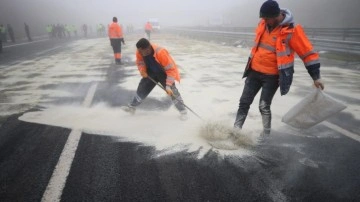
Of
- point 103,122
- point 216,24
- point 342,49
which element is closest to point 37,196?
point 103,122

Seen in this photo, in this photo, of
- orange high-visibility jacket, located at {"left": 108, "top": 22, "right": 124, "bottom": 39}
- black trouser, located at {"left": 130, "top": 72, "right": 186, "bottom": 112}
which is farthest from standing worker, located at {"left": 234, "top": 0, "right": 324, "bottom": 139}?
orange high-visibility jacket, located at {"left": 108, "top": 22, "right": 124, "bottom": 39}

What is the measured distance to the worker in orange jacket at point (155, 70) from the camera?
188 inches

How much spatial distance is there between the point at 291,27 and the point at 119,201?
272 cm

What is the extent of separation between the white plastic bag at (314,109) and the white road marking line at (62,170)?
123 inches

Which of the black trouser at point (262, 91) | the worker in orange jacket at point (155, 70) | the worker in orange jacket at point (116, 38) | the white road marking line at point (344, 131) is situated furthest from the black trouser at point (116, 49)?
the white road marking line at point (344, 131)

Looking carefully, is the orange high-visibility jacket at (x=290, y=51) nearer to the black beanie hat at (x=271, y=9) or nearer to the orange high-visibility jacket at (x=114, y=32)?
the black beanie hat at (x=271, y=9)

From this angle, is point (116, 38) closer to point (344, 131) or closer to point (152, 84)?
point (152, 84)

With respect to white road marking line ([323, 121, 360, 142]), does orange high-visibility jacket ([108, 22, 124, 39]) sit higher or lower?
higher

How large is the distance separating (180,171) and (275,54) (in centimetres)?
187

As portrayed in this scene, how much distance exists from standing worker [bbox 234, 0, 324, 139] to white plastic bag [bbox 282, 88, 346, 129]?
0.83ft

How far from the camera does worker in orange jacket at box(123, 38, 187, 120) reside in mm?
4787

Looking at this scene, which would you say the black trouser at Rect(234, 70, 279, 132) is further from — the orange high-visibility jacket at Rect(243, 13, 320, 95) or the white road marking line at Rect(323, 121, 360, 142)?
the white road marking line at Rect(323, 121, 360, 142)

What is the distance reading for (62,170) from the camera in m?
3.49

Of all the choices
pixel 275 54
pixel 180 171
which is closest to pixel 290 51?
pixel 275 54
